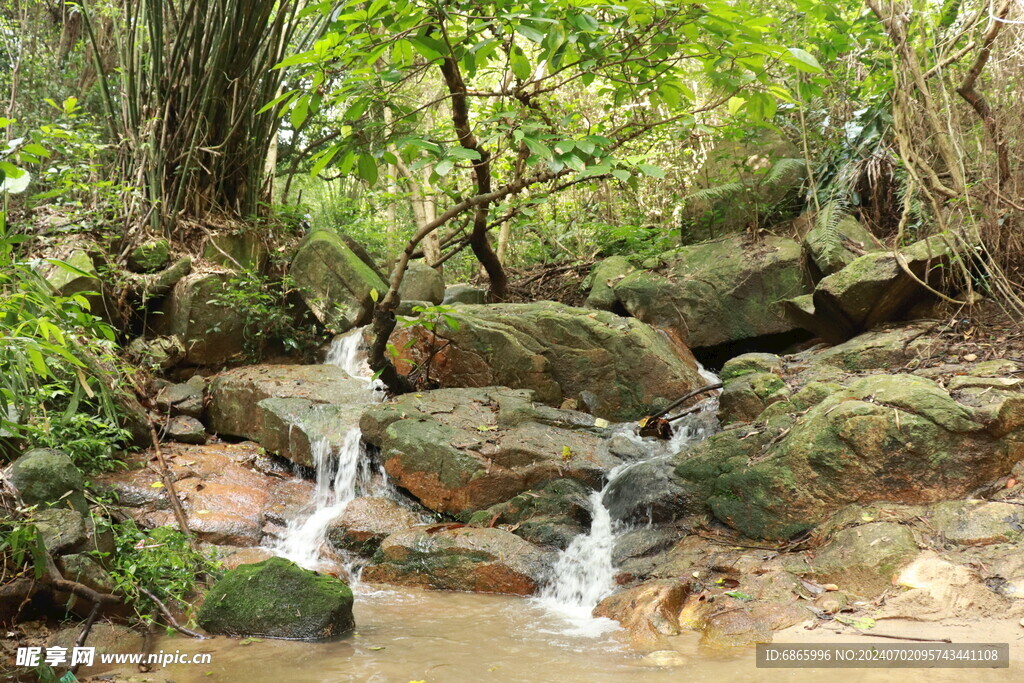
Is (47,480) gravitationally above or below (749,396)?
below

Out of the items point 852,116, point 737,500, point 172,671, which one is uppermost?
point 852,116

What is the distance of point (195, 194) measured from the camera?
7457 mm

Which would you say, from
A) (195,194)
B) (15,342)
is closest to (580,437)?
(15,342)

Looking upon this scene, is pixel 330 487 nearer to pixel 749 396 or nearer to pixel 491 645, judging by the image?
pixel 491 645

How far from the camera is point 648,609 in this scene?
3.51 m

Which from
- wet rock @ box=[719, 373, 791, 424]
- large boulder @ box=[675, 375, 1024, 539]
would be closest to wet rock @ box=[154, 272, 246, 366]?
wet rock @ box=[719, 373, 791, 424]

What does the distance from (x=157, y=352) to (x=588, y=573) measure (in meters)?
4.84

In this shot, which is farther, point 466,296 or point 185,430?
point 466,296

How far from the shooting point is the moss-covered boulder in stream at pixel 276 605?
11.3 feet

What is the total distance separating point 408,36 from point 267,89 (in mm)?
5009

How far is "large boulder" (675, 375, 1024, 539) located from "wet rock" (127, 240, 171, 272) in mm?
5829

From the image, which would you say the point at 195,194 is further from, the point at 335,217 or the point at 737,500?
the point at 737,500

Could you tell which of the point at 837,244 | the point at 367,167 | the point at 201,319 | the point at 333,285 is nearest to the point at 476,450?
the point at 367,167

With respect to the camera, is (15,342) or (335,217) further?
(335,217)
